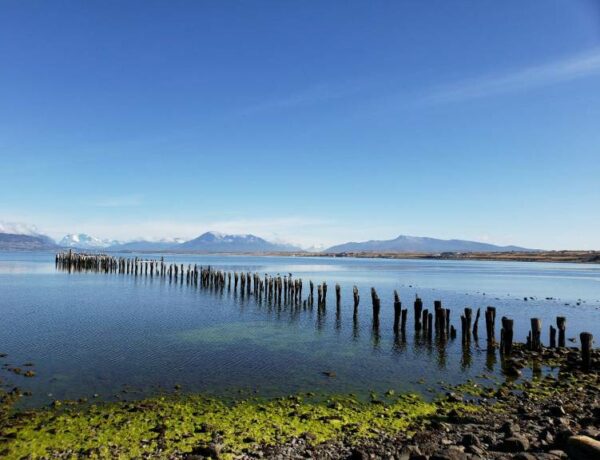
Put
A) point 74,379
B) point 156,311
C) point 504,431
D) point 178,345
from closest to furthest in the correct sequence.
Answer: point 504,431
point 74,379
point 178,345
point 156,311

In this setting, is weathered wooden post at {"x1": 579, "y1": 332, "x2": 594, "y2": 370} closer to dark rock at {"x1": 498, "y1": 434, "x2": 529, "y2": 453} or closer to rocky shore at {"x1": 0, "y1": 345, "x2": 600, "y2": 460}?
rocky shore at {"x1": 0, "y1": 345, "x2": 600, "y2": 460}

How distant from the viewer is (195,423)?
12.8 metres

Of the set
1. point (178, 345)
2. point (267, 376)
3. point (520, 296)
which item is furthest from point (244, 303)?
point (520, 296)

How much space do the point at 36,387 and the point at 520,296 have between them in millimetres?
50400

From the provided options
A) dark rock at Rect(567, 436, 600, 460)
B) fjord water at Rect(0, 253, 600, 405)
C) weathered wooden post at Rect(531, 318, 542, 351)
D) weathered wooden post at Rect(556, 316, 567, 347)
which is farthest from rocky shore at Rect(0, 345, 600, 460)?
weathered wooden post at Rect(556, 316, 567, 347)

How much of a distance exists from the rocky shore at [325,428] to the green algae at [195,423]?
31mm

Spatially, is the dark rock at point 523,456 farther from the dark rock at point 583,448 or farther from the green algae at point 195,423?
the green algae at point 195,423

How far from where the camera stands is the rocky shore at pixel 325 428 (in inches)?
417

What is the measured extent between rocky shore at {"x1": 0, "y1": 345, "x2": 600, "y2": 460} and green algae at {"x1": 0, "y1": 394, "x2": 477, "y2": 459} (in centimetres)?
3

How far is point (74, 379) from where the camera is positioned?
16.8 metres

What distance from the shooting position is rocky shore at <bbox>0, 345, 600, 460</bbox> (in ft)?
34.7

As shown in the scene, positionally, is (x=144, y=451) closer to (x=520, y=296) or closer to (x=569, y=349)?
(x=569, y=349)

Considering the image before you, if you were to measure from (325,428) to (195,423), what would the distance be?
4.15 metres

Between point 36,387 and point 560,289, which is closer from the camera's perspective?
point 36,387
